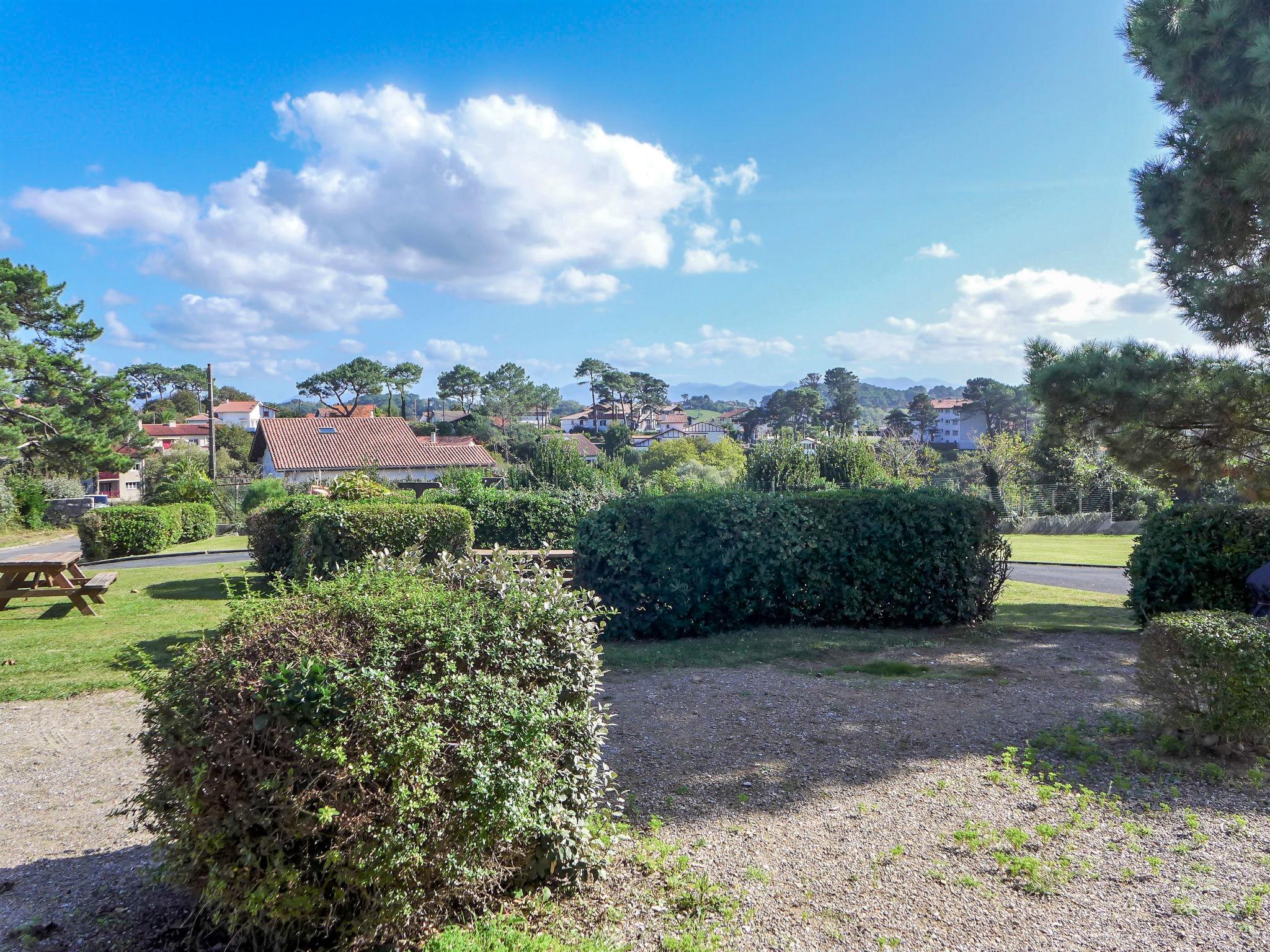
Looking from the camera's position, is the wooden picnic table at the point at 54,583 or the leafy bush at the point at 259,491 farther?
the leafy bush at the point at 259,491

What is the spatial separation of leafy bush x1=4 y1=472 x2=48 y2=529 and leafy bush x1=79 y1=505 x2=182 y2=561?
47.5ft

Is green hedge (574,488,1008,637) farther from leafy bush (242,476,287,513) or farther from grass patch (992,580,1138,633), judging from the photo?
leafy bush (242,476,287,513)

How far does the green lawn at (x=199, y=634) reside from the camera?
695 centimetres

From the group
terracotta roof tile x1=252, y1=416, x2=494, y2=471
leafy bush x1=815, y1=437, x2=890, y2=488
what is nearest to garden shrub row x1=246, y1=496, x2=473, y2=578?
leafy bush x1=815, y1=437, x2=890, y2=488

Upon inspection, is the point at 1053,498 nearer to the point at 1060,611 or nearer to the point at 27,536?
the point at 1060,611

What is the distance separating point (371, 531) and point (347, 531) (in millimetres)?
311

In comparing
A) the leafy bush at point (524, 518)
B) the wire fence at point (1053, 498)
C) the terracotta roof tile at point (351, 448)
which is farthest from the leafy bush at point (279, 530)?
the terracotta roof tile at point (351, 448)

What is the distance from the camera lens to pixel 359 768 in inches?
96.8

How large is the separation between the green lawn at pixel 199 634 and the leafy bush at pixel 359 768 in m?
3.01

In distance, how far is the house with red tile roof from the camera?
152 ft

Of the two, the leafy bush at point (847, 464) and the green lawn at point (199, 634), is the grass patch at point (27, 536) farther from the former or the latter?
the leafy bush at point (847, 464)

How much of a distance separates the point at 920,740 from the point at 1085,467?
104 feet

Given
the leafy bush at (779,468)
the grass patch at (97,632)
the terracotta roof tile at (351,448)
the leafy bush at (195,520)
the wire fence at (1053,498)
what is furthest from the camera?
the terracotta roof tile at (351,448)

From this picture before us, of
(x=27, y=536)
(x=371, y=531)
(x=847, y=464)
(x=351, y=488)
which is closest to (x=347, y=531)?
(x=371, y=531)
